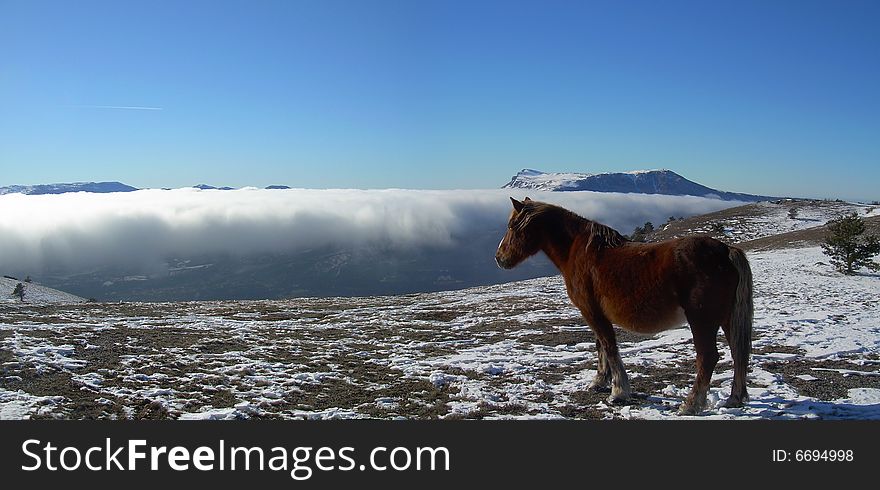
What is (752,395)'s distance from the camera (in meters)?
7.12

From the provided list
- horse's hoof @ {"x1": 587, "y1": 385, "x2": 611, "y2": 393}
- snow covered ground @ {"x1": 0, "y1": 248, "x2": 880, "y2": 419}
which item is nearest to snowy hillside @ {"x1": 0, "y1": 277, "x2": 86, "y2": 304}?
snow covered ground @ {"x1": 0, "y1": 248, "x2": 880, "y2": 419}

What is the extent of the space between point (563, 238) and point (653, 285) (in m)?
1.61

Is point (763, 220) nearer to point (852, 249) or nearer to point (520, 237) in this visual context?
point (852, 249)

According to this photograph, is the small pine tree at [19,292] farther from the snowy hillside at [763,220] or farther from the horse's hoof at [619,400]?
the snowy hillside at [763,220]

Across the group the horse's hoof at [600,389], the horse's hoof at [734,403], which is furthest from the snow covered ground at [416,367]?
the horse's hoof at [600,389]

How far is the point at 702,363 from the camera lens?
623 cm

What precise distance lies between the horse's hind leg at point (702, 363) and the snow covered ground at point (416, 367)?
0.24m

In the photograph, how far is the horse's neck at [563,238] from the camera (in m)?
7.38

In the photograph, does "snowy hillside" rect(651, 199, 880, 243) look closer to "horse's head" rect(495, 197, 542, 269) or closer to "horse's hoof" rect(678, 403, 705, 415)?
"horse's head" rect(495, 197, 542, 269)

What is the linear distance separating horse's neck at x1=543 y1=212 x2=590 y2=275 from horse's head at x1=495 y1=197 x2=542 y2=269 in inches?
7.1

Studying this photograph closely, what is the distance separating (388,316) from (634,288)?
49.0 ft

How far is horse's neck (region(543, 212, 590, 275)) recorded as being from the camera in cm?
738
